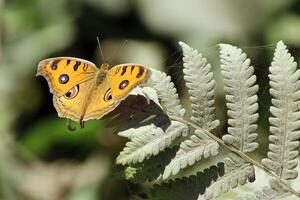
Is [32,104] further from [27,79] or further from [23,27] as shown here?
[23,27]

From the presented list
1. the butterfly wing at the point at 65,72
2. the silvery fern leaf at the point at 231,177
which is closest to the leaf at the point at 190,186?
the silvery fern leaf at the point at 231,177

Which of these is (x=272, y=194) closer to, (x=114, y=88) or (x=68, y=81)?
(x=114, y=88)

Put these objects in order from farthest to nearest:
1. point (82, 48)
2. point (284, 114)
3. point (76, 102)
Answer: point (82, 48), point (76, 102), point (284, 114)

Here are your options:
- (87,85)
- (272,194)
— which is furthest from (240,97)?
(87,85)

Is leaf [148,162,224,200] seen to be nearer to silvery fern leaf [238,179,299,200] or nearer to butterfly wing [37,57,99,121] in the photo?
silvery fern leaf [238,179,299,200]

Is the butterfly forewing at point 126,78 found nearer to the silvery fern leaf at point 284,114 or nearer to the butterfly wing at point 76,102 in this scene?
the butterfly wing at point 76,102

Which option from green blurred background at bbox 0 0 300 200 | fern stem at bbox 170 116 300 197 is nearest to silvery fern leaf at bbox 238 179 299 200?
fern stem at bbox 170 116 300 197
